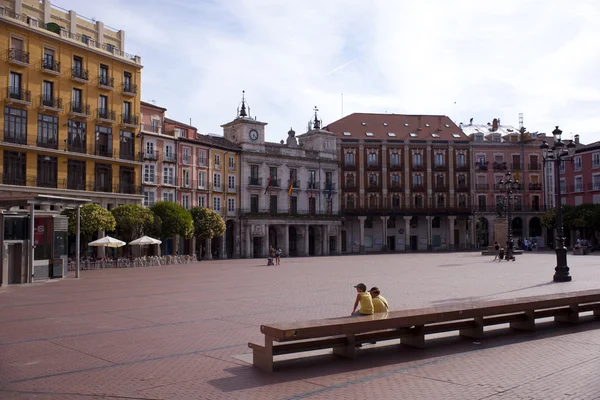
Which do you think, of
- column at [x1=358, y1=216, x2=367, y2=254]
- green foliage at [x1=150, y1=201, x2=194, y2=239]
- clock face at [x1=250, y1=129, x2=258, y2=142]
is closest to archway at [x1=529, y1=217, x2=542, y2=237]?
column at [x1=358, y1=216, x2=367, y2=254]

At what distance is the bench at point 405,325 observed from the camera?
9.16 meters

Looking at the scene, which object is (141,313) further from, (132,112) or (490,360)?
(132,112)

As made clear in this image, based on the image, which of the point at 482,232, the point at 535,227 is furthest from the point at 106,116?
the point at 535,227

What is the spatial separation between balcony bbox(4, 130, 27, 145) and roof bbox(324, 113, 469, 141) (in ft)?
149

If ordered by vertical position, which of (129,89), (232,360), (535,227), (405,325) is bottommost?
(232,360)

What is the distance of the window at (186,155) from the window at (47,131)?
1583 cm

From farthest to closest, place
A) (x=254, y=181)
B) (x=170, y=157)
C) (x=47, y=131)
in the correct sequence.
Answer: (x=254, y=181)
(x=170, y=157)
(x=47, y=131)

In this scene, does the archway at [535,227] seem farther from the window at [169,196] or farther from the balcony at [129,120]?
the balcony at [129,120]

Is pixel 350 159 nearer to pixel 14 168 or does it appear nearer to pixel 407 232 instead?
pixel 407 232

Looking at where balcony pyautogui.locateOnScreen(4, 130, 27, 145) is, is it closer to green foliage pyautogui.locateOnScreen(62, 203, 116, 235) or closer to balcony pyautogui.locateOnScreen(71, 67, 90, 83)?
balcony pyautogui.locateOnScreen(71, 67, 90, 83)

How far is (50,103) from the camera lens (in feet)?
151

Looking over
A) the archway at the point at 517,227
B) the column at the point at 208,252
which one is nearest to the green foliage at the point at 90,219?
the column at the point at 208,252

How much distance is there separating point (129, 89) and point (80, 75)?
5.15m

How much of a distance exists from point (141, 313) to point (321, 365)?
808 cm
